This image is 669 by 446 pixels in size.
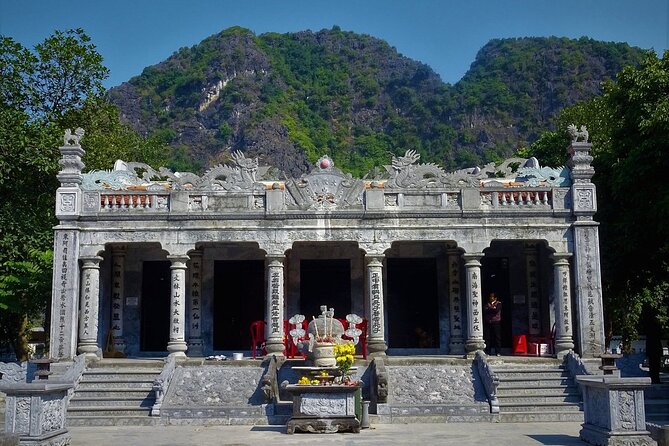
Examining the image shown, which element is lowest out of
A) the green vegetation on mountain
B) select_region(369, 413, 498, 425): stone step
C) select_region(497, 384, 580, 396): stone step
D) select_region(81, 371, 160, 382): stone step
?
select_region(369, 413, 498, 425): stone step

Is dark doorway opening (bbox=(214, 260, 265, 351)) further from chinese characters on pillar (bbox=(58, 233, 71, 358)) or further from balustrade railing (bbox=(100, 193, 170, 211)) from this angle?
chinese characters on pillar (bbox=(58, 233, 71, 358))

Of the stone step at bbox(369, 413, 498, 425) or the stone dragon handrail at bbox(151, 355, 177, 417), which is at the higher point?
the stone dragon handrail at bbox(151, 355, 177, 417)

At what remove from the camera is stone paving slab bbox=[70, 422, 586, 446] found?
12984 mm

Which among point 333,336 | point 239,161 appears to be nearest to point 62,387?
point 333,336

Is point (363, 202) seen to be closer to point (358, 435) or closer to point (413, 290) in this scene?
point (413, 290)

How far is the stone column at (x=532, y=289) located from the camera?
68.6 feet

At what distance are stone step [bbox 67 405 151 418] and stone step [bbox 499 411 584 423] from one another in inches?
292

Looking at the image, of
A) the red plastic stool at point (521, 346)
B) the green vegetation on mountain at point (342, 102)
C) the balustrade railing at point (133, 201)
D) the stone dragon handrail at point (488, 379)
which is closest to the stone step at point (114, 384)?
the balustrade railing at point (133, 201)

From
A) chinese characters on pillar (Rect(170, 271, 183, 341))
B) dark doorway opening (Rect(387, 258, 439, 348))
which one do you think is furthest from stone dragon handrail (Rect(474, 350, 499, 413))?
chinese characters on pillar (Rect(170, 271, 183, 341))

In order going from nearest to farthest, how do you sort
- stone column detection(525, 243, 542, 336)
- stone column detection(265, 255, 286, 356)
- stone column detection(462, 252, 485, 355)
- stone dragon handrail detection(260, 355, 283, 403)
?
stone dragon handrail detection(260, 355, 283, 403) < stone column detection(265, 255, 286, 356) < stone column detection(462, 252, 485, 355) < stone column detection(525, 243, 542, 336)

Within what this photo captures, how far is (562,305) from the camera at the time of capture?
18656mm

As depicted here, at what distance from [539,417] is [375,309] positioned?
455 cm

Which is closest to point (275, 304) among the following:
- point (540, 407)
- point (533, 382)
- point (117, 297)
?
point (117, 297)

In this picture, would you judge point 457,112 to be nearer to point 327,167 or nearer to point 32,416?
point 327,167
